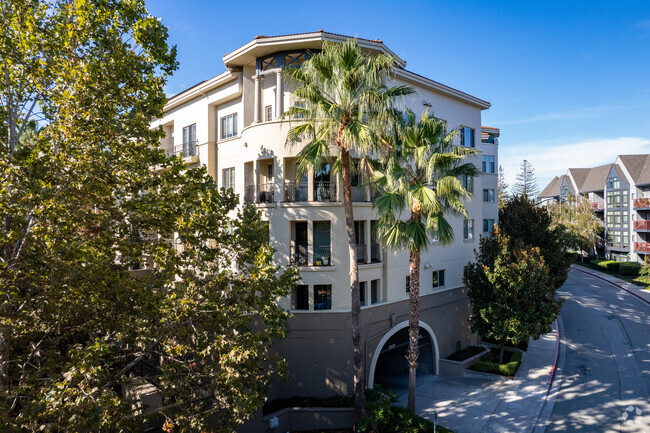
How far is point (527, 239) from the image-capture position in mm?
28047

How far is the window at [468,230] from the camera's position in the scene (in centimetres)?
2644

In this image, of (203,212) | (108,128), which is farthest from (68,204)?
(203,212)

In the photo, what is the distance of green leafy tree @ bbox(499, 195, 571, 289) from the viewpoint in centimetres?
2681

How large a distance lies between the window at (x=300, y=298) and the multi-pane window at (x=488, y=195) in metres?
18.7

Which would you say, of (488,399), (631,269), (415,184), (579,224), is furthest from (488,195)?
(579,224)

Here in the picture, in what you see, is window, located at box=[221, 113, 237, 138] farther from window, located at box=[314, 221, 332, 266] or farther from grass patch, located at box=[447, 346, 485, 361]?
grass patch, located at box=[447, 346, 485, 361]

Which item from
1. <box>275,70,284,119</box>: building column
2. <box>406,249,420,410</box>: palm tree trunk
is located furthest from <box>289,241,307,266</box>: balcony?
→ <box>275,70,284,119</box>: building column

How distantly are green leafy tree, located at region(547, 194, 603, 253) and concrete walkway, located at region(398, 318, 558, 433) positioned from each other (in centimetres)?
3659

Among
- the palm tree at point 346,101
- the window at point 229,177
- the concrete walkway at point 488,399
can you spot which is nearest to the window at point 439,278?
the concrete walkway at point 488,399

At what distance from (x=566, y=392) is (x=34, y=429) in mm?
21865

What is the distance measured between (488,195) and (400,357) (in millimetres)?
14763

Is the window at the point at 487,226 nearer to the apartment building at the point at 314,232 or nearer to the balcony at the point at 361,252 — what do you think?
the apartment building at the point at 314,232

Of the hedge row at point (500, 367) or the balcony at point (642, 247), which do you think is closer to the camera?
the hedge row at point (500, 367)

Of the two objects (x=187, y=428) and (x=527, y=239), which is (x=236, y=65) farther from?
(x=527, y=239)
